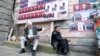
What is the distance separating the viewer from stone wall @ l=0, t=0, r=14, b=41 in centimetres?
679

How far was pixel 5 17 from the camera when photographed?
6.98 meters

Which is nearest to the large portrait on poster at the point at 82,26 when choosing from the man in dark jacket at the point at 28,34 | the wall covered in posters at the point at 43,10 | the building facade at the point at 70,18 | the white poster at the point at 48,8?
the building facade at the point at 70,18

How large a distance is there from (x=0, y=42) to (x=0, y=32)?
381mm

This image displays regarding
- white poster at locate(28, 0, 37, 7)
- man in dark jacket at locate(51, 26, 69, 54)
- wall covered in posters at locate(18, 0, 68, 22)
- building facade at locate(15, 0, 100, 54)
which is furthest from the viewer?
white poster at locate(28, 0, 37, 7)

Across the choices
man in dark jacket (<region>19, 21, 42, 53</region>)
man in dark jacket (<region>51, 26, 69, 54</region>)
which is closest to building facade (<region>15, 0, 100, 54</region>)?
man in dark jacket (<region>51, 26, 69, 54</region>)

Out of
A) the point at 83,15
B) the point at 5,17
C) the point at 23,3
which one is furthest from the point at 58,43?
the point at 5,17

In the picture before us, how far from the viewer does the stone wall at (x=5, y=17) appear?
6.79 meters

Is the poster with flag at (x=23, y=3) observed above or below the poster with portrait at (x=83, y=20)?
above

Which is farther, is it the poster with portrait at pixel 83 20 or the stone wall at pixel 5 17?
the stone wall at pixel 5 17

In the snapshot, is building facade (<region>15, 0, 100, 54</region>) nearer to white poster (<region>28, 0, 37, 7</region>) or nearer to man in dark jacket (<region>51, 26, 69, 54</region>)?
white poster (<region>28, 0, 37, 7</region>)

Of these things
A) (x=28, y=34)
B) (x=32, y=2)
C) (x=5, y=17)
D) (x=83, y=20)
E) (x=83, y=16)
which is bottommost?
(x=28, y=34)

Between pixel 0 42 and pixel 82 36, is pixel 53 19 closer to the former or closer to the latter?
pixel 82 36

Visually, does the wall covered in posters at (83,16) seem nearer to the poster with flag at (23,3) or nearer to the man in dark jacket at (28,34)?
the man in dark jacket at (28,34)

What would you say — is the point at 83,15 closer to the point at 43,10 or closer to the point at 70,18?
the point at 70,18
